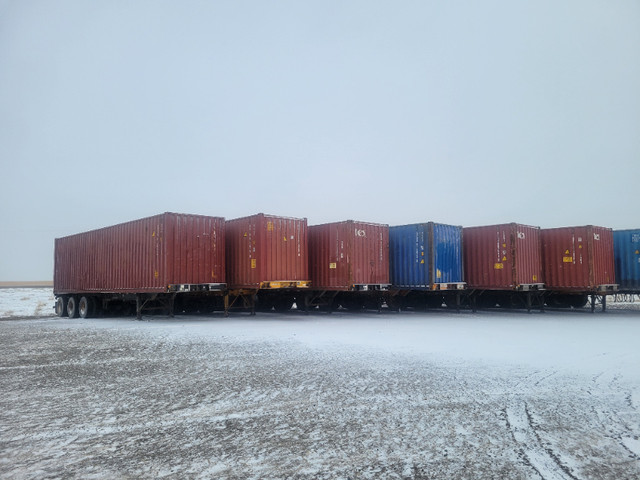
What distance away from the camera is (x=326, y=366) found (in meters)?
7.93

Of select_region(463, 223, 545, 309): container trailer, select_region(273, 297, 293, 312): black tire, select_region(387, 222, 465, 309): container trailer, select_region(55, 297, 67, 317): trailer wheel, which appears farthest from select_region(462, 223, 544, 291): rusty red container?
select_region(55, 297, 67, 317): trailer wheel

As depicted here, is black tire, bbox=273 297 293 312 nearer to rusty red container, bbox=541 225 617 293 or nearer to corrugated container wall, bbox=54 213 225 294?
corrugated container wall, bbox=54 213 225 294

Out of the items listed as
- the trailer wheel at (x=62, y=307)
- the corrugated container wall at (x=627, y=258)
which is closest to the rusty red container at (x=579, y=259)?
the corrugated container wall at (x=627, y=258)

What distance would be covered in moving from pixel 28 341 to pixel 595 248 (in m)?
20.8

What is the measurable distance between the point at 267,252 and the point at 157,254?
396 centimetres

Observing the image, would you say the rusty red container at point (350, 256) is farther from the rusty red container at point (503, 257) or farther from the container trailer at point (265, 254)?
the rusty red container at point (503, 257)

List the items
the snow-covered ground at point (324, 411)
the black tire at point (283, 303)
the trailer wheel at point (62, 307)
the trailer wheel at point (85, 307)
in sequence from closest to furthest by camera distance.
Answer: the snow-covered ground at point (324, 411) < the trailer wheel at point (85, 307) < the black tire at point (283, 303) < the trailer wheel at point (62, 307)

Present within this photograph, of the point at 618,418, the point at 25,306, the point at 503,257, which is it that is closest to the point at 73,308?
the point at 25,306

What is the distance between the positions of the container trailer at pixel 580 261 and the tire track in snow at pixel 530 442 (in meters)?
15.9

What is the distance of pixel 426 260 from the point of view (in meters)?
19.7

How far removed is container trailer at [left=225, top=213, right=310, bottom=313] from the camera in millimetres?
17719

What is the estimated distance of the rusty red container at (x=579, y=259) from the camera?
19.6m

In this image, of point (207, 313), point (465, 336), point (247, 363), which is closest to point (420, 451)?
point (247, 363)

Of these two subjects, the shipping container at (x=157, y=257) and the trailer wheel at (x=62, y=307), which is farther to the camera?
the trailer wheel at (x=62, y=307)
